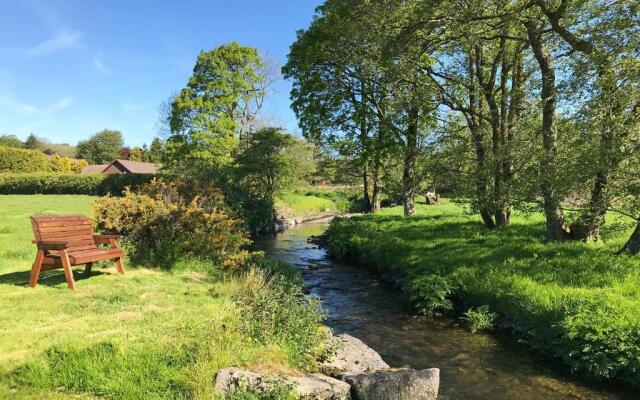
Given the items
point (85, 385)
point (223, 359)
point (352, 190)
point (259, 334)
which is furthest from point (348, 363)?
point (352, 190)

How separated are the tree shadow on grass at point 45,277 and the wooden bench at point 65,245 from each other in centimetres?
23

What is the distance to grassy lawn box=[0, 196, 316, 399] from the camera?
476 centimetres

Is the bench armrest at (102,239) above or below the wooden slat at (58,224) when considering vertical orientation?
below

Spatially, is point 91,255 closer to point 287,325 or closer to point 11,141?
point 287,325

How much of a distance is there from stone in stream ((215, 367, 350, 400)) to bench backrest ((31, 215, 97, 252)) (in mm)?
5701

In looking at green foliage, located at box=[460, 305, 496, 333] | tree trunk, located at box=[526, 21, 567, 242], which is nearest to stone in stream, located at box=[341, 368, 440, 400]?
green foliage, located at box=[460, 305, 496, 333]

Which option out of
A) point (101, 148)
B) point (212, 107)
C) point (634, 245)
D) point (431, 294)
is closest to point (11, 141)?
point (101, 148)

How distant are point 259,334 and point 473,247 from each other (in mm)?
8818

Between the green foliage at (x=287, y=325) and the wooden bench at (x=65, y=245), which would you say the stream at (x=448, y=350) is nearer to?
the green foliage at (x=287, y=325)

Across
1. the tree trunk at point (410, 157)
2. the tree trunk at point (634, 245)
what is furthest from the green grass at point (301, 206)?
the tree trunk at point (634, 245)

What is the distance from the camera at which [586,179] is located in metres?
9.77

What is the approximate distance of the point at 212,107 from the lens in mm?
36000

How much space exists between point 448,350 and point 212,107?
1259 inches

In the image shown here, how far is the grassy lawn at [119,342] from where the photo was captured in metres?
4.76
